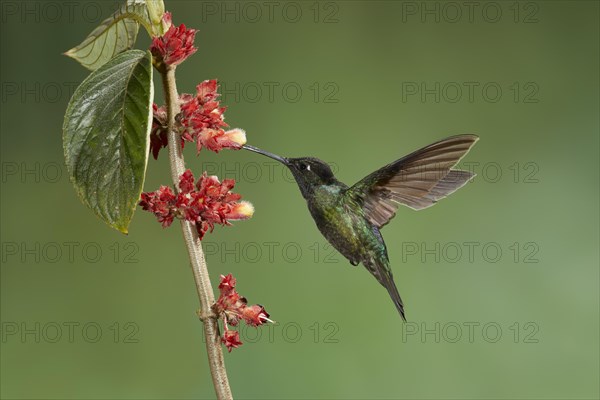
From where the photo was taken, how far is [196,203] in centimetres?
56

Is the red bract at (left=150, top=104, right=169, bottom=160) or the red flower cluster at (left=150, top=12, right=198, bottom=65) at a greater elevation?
the red flower cluster at (left=150, top=12, right=198, bottom=65)

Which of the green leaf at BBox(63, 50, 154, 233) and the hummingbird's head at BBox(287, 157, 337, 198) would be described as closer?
the green leaf at BBox(63, 50, 154, 233)

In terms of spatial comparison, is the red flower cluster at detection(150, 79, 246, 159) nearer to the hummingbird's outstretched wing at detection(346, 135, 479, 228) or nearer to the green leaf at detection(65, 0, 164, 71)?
the green leaf at detection(65, 0, 164, 71)

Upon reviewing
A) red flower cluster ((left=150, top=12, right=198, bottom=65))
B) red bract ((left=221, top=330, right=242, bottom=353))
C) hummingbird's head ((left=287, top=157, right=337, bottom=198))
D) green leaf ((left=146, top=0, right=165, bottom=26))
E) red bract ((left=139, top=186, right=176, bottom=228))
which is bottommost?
red bract ((left=221, top=330, right=242, bottom=353))

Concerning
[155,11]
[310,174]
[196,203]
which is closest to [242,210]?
[196,203]

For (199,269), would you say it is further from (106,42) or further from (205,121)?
(106,42)

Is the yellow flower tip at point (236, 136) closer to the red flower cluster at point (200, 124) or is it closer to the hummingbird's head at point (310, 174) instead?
the red flower cluster at point (200, 124)

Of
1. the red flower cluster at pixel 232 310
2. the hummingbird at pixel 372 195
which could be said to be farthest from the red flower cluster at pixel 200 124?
the hummingbird at pixel 372 195

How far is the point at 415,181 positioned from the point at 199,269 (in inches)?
15.6

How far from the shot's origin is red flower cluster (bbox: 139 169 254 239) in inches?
21.8

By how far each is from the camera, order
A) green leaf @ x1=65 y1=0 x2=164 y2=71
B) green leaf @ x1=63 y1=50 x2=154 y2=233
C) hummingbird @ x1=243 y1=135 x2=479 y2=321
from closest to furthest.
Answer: green leaf @ x1=63 y1=50 x2=154 y2=233 → green leaf @ x1=65 y1=0 x2=164 y2=71 → hummingbird @ x1=243 y1=135 x2=479 y2=321

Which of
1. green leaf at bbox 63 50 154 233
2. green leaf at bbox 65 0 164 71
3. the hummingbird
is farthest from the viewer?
the hummingbird

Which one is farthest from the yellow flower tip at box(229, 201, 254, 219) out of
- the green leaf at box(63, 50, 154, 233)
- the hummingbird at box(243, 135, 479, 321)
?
the hummingbird at box(243, 135, 479, 321)

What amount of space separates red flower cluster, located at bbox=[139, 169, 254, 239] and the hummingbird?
0.23 metres
